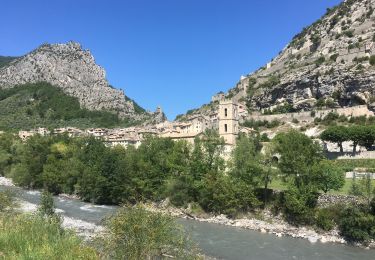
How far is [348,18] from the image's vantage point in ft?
365

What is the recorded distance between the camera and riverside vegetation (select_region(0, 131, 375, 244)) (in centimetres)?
3150

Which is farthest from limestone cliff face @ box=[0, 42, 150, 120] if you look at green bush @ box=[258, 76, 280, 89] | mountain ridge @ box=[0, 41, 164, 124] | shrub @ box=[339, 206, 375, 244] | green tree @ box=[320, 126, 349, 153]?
shrub @ box=[339, 206, 375, 244]

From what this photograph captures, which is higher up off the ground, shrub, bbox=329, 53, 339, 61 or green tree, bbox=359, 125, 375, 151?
shrub, bbox=329, 53, 339, 61

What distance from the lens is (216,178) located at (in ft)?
127

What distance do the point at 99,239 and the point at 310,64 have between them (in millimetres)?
83945

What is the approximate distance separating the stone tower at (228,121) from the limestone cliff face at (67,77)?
87173mm

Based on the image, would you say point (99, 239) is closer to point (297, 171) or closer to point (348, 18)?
point (297, 171)

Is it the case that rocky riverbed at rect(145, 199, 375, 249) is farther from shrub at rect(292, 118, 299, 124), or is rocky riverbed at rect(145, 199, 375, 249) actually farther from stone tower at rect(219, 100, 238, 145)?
shrub at rect(292, 118, 299, 124)

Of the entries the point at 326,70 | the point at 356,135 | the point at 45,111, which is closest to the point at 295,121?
the point at 326,70

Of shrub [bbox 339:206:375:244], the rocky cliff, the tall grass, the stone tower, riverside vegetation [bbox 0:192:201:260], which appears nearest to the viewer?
the tall grass

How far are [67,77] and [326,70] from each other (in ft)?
323

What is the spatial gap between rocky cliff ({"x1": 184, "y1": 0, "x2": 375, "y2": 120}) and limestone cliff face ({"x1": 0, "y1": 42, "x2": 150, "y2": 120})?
1795 inches

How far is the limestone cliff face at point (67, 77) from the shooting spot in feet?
474

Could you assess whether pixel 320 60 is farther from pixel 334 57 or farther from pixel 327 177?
pixel 327 177
